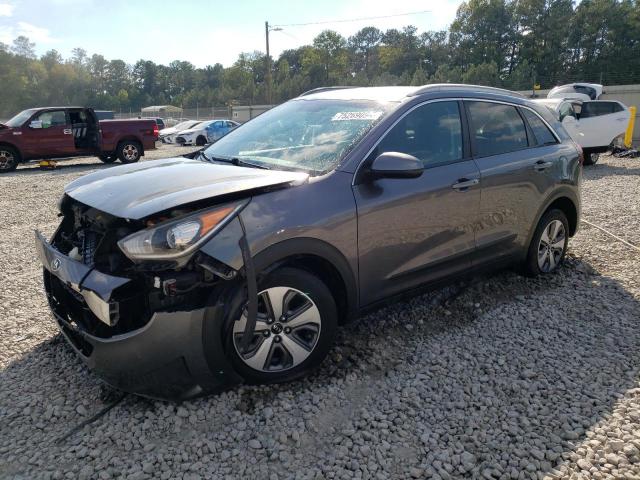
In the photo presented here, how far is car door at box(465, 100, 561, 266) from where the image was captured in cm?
396

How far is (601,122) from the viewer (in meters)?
13.9

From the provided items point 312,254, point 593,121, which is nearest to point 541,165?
point 312,254

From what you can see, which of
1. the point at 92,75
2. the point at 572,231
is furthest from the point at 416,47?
the point at 572,231

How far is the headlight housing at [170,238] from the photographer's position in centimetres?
249

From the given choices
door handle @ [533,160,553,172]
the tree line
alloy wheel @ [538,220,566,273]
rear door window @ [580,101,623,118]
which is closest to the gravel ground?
alloy wheel @ [538,220,566,273]

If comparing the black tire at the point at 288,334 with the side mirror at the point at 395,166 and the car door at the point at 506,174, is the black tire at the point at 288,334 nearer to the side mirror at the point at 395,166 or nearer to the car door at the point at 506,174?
the side mirror at the point at 395,166

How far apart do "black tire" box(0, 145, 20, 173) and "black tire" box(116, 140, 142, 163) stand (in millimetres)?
2817

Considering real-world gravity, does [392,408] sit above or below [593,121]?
below

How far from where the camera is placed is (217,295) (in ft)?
8.56

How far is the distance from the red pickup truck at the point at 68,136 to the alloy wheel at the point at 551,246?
1431 centimetres

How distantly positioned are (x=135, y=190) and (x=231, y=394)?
1.28 m

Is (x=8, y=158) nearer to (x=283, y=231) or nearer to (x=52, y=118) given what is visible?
(x=52, y=118)

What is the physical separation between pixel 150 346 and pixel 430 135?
7.83ft

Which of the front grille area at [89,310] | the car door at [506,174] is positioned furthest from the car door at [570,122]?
the front grille area at [89,310]
